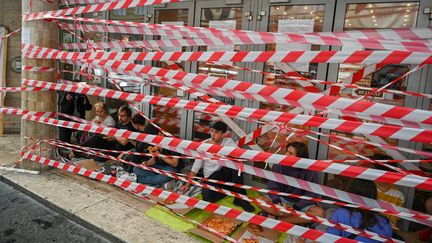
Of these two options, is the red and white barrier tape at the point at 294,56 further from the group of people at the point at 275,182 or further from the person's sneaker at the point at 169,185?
the person's sneaker at the point at 169,185

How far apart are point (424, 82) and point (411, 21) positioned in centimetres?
79

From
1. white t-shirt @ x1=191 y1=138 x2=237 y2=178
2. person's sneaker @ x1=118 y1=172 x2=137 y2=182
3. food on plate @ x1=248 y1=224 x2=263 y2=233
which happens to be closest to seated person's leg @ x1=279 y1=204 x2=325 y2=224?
food on plate @ x1=248 y1=224 x2=263 y2=233

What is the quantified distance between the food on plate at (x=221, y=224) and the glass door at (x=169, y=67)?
2.34 meters

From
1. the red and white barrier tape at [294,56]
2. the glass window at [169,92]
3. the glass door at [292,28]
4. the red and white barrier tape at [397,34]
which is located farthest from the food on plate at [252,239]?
the glass window at [169,92]

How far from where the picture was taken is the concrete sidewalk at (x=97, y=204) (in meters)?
3.39

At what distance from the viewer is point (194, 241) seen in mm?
3293

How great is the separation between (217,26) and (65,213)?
3814 millimetres

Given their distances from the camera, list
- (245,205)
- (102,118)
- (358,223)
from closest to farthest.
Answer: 1. (358,223)
2. (245,205)
3. (102,118)

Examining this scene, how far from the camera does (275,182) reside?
406 centimetres

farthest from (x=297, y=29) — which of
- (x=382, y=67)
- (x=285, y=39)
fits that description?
(x=285, y=39)

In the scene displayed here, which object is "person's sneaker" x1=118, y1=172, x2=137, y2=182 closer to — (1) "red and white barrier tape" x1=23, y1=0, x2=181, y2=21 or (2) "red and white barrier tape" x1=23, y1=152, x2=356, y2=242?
(2) "red and white barrier tape" x1=23, y1=152, x2=356, y2=242

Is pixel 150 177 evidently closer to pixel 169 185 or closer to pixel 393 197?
pixel 169 185

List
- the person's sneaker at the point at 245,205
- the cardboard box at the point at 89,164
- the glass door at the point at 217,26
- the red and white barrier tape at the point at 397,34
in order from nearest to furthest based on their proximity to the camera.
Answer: the red and white barrier tape at the point at 397,34, the person's sneaker at the point at 245,205, the glass door at the point at 217,26, the cardboard box at the point at 89,164

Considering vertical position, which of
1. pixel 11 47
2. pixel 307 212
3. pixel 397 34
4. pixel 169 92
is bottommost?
pixel 307 212
